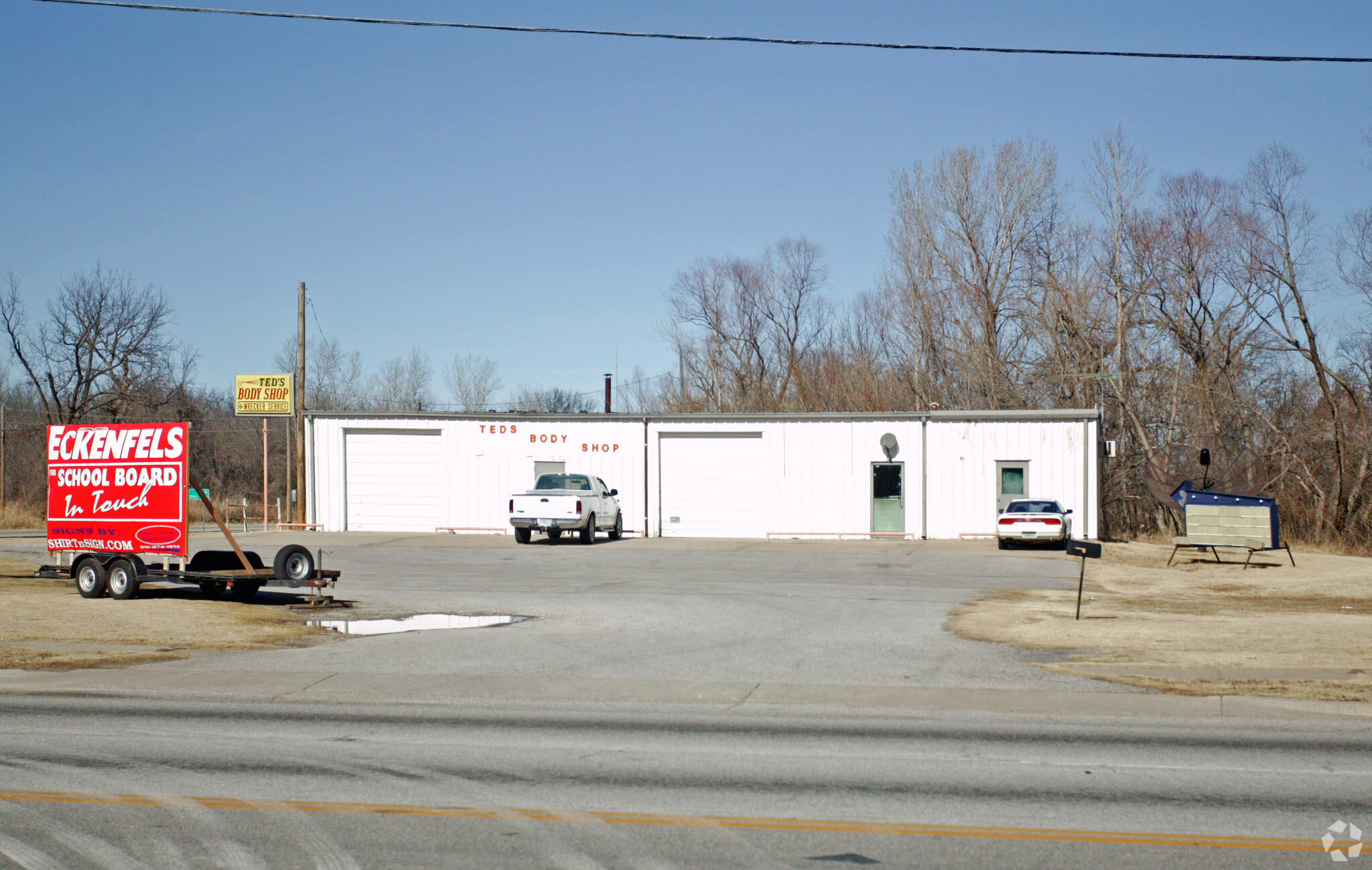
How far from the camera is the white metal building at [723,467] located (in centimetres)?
3186

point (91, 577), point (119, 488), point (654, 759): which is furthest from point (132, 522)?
point (654, 759)

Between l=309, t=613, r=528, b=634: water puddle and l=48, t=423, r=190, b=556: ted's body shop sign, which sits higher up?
l=48, t=423, r=190, b=556: ted's body shop sign

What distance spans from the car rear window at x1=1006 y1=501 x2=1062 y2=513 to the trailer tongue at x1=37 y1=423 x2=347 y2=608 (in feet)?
59.2

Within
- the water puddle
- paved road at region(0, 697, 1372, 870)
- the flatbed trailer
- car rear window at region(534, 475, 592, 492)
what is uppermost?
car rear window at region(534, 475, 592, 492)

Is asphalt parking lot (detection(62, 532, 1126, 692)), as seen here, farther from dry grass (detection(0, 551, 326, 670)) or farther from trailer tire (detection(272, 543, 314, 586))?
trailer tire (detection(272, 543, 314, 586))

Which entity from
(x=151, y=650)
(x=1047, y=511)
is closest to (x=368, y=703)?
(x=151, y=650)

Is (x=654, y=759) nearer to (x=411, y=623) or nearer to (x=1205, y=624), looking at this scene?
(x=411, y=623)

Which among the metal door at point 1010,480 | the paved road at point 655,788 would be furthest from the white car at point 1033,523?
the paved road at point 655,788

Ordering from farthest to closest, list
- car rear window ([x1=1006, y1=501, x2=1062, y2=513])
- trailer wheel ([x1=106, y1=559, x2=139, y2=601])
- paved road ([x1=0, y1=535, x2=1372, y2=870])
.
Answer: car rear window ([x1=1006, y1=501, x2=1062, y2=513]) < trailer wheel ([x1=106, y1=559, x2=139, y2=601]) < paved road ([x1=0, y1=535, x2=1372, y2=870])

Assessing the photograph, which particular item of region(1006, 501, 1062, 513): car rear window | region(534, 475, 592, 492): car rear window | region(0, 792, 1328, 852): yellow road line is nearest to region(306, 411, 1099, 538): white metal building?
region(1006, 501, 1062, 513): car rear window

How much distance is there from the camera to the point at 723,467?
3350 cm

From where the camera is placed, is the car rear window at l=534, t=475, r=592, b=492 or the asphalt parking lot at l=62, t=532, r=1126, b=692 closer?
the asphalt parking lot at l=62, t=532, r=1126, b=692

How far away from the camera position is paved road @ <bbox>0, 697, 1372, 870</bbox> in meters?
5.82

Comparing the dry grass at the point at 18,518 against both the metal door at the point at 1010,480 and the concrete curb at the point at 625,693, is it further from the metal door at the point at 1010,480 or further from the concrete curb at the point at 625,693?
the concrete curb at the point at 625,693
